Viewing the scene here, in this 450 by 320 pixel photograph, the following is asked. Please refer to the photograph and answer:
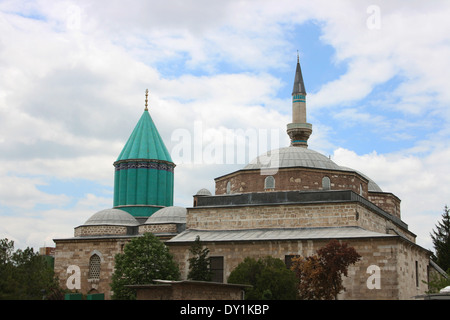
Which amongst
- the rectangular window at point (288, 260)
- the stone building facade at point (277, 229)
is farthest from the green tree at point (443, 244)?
the rectangular window at point (288, 260)

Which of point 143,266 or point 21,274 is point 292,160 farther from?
point 21,274

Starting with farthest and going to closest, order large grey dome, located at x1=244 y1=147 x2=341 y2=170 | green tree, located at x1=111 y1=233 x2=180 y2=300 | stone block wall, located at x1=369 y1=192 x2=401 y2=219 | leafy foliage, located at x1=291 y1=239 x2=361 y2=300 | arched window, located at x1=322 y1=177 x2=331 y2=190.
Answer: stone block wall, located at x1=369 y1=192 x2=401 y2=219, large grey dome, located at x1=244 y1=147 x2=341 y2=170, arched window, located at x1=322 y1=177 x2=331 y2=190, green tree, located at x1=111 y1=233 x2=180 y2=300, leafy foliage, located at x1=291 y1=239 x2=361 y2=300

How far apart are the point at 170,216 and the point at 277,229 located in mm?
7209

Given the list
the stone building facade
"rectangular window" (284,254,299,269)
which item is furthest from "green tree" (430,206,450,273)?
"rectangular window" (284,254,299,269)

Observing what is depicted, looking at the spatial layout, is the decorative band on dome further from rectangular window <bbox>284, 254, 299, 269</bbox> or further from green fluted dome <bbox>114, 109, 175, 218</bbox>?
rectangular window <bbox>284, 254, 299, 269</bbox>

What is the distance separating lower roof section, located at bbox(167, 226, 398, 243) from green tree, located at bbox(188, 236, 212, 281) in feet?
3.03

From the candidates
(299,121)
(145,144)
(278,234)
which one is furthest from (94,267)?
(299,121)

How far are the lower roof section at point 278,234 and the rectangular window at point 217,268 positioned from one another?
2.53ft

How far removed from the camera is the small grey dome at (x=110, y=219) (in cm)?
3116

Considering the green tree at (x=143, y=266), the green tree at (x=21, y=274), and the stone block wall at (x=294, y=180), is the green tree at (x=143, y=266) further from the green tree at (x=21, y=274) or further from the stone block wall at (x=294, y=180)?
the stone block wall at (x=294, y=180)

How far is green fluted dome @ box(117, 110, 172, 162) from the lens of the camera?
121 ft

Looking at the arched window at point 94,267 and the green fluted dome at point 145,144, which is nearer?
the arched window at point 94,267
